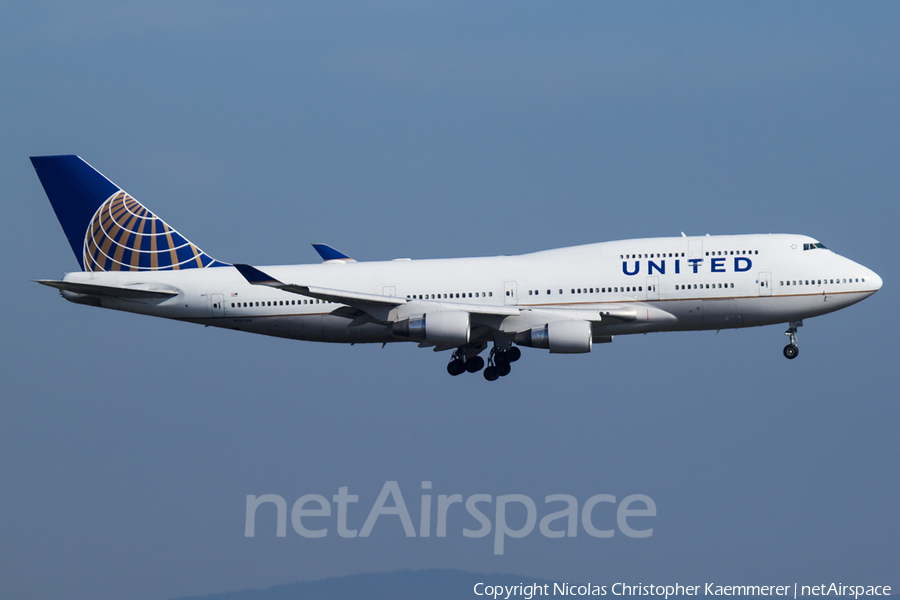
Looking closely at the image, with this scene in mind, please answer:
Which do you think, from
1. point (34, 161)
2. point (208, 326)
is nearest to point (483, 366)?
point (208, 326)

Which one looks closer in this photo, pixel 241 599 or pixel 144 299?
pixel 144 299

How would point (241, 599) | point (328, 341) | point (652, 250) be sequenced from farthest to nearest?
point (241, 599), point (328, 341), point (652, 250)

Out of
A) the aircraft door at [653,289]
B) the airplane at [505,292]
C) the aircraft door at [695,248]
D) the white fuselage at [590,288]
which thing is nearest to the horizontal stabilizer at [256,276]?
the airplane at [505,292]

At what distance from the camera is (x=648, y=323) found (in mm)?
42562

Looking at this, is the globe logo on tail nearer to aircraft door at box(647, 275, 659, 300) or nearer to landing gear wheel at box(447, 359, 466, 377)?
landing gear wheel at box(447, 359, 466, 377)

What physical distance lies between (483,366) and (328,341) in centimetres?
715

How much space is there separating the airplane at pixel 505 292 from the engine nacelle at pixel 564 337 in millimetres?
49

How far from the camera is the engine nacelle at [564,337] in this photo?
41375 mm

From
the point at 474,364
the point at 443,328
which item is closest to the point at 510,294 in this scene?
the point at 443,328

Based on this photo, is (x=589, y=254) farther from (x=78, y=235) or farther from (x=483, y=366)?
(x=78, y=235)

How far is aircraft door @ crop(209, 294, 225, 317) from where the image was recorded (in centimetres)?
4547

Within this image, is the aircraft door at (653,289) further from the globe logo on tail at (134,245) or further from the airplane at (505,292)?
the globe logo on tail at (134,245)

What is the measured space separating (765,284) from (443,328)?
1317cm

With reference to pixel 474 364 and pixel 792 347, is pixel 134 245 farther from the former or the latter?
pixel 792 347
